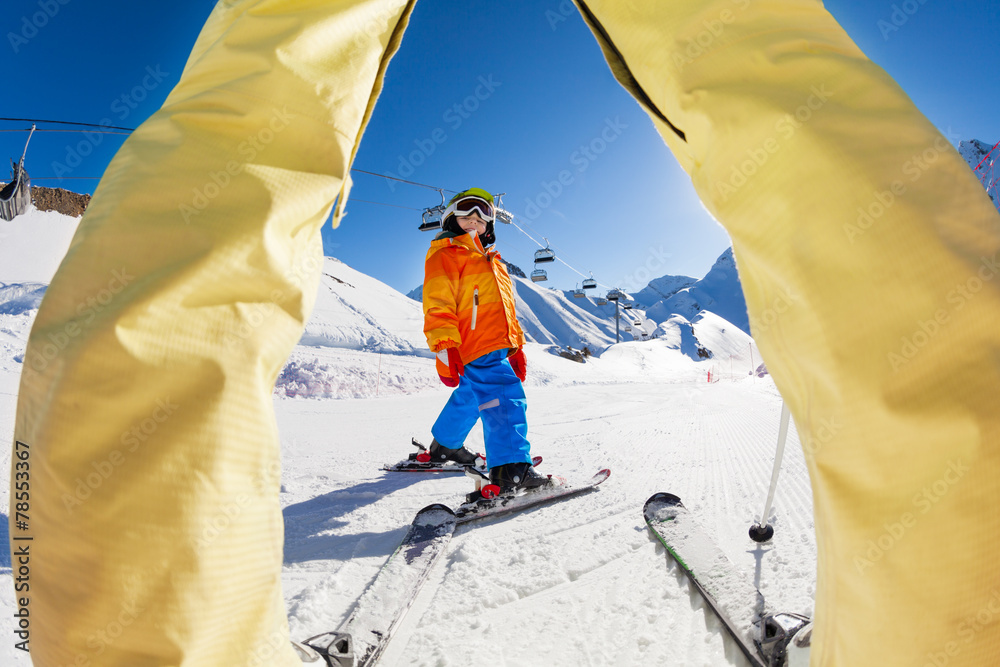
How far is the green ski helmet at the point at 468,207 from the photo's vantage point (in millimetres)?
3055

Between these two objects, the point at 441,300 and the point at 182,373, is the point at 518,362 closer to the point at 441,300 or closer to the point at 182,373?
the point at 441,300

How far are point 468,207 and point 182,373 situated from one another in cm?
273

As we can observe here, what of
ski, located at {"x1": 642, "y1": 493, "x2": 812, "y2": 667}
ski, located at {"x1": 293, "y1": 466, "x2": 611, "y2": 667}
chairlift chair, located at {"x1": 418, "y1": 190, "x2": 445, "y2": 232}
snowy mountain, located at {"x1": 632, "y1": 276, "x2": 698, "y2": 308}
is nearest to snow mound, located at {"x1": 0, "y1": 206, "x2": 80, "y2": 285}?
chairlift chair, located at {"x1": 418, "y1": 190, "x2": 445, "y2": 232}

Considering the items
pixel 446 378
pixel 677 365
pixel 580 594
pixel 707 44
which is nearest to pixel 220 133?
pixel 707 44

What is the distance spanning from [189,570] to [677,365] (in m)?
27.7

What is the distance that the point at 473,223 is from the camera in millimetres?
3043

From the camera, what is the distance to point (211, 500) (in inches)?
20.1

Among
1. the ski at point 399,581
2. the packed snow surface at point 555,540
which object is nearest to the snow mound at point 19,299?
the packed snow surface at point 555,540

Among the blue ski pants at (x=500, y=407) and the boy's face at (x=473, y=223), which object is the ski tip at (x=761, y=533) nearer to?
the blue ski pants at (x=500, y=407)

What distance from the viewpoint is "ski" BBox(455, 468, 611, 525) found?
209 centimetres

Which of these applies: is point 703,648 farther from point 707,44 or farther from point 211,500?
point 707,44

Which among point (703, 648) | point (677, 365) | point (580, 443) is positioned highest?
point (677, 365)

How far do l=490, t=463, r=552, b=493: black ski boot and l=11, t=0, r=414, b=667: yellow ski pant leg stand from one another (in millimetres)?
1798

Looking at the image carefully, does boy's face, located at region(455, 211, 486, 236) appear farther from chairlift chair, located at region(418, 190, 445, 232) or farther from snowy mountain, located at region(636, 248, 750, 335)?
snowy mountain, located at region(636, 248, 750, 335)
